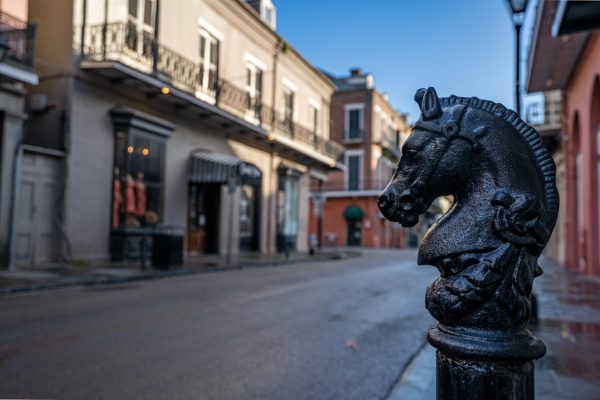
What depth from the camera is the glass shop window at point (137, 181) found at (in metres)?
13.2

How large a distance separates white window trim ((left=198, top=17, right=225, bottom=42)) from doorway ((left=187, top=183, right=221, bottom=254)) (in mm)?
5382

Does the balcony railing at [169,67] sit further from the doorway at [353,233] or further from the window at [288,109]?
the doorway at [353,233]

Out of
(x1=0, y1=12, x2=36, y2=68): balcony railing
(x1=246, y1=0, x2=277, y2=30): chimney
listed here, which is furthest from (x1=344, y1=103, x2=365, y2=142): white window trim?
(x1=0, y1=12, x2=36, y2=68): balcony railing

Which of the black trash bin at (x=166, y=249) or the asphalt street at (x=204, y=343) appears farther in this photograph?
the black trash bin at (x=166, y=249)

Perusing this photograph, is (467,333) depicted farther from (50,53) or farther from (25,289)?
(50,53)

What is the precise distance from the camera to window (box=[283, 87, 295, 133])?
2255cm

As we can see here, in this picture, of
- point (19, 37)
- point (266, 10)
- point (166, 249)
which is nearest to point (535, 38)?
point (166, 249)

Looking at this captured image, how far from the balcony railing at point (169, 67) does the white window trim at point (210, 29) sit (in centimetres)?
158

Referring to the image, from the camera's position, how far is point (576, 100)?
13.7 metres

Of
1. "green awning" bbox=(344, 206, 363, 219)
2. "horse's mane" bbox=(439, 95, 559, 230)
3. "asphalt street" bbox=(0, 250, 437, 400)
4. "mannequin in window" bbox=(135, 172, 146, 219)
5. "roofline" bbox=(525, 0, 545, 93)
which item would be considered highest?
"roofline" bbox=(525, 0, 545, 93)

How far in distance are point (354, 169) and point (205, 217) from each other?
23172mm

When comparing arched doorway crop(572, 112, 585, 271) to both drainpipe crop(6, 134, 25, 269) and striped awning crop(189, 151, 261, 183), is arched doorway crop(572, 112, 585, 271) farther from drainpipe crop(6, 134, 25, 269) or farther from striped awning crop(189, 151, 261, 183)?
drainpipe crop(6, 134, 25, 269)

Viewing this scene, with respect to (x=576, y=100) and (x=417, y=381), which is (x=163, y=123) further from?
(x=417, y=381)

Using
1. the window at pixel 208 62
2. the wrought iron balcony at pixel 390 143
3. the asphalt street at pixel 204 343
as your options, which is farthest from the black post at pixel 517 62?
the wrought iron balcony at pixel 390 143
